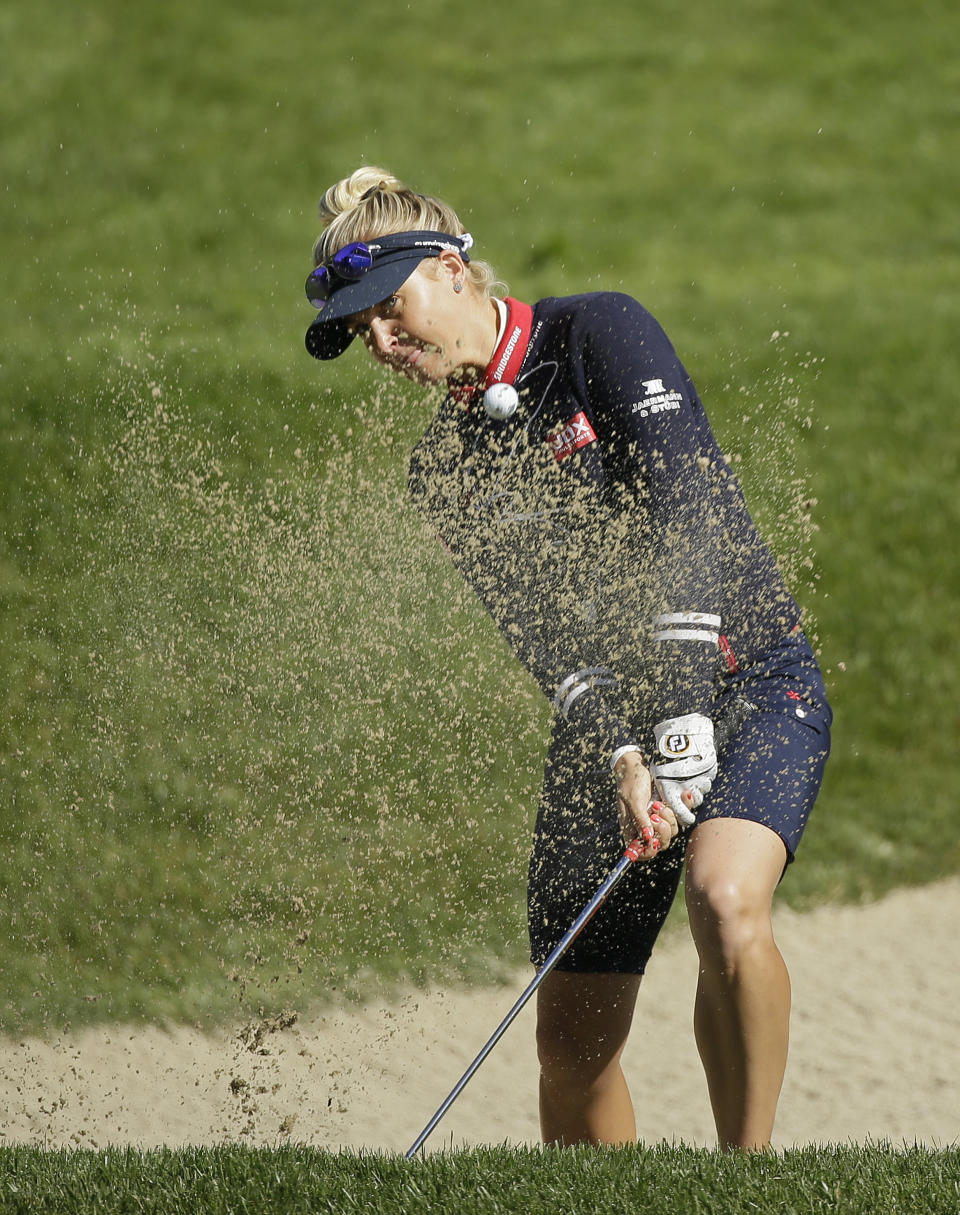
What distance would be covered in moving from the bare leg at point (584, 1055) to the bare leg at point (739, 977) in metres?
0.42

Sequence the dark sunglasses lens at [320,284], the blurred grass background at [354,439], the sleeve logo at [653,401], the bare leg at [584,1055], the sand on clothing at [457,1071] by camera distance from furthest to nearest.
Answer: the blurred grass background at [354,439]
the sand on clothing at [457,1071]
the bare leg at [584,1055]
the dark sunglasses lens at [320,284]
the sleeve logo at [653,401]

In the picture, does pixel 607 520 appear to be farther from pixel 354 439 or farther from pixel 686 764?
pixel 354 439

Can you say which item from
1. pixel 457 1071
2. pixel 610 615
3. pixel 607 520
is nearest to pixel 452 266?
pixel 607 520

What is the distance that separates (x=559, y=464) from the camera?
3.13 meters

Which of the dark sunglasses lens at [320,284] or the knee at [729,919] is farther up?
the dark sunglasses lens at [320,284]

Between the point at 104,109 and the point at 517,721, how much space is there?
836cm

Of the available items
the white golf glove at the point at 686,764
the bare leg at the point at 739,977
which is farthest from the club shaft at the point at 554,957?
the bare leg at the point at 739,977

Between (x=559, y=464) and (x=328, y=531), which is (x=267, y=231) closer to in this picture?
(x=328, y=531)

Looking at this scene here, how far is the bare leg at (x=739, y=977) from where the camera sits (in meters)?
2.81

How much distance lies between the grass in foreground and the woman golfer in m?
0.15

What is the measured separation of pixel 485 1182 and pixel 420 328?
1754mm

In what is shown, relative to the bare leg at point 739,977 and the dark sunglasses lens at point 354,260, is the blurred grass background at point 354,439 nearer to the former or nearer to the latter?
the bare leg at point 739,977

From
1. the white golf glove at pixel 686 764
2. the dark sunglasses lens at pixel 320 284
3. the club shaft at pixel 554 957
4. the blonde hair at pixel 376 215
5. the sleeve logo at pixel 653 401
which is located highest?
the blonde hair at pixel 376 215

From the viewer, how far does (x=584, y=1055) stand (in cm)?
338
